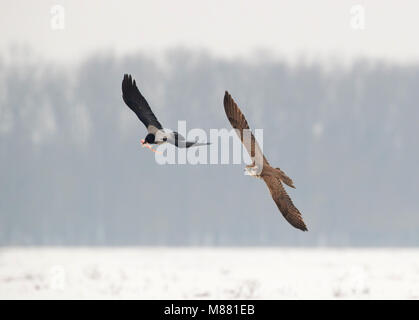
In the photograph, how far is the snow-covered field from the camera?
15.9 meters

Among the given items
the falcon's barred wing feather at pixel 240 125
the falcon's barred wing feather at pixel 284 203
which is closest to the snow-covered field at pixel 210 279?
the falcon's barred wing feather at pixel 284 203

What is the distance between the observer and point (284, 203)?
780 centimetres

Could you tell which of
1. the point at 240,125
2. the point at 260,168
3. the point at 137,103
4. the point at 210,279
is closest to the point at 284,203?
the point at 260,168

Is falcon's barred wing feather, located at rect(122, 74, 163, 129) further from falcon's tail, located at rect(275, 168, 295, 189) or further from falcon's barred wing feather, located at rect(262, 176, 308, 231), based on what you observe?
falcon's tail, located at rect(275, 168, 295, 189)

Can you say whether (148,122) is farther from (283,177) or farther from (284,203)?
(283,177)

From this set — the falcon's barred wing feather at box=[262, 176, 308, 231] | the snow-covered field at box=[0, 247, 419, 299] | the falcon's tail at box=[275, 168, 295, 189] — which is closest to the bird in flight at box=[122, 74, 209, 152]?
the falcon's tail at box=[275, 168, 295, 189]

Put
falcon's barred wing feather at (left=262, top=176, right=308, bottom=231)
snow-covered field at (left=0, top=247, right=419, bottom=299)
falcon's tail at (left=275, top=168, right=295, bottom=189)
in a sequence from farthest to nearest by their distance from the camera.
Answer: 1. snow-covered field at (left=0, top=247, right=419, bottom=299)
2. falcon's barred wing feather at (left=262, top=176, right=308, bottom=231)
3. falcon's tail at (left=275, top=168, right=295, bottom=189)

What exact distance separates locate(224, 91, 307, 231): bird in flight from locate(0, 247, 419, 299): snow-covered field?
8.12 metres

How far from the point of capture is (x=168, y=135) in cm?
752

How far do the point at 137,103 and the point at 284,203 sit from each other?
2.25m

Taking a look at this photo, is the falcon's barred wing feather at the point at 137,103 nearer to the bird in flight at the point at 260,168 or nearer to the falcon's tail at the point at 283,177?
the bird in flight at the point at 260,168

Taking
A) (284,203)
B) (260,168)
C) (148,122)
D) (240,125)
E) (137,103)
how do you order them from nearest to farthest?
(240,125), (260,168), (284,203), (148,122), (137,103)

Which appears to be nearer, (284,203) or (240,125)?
(240,125)
